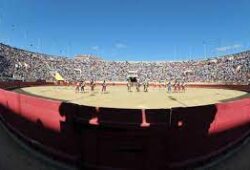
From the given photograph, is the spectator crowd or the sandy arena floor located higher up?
the spectator crowd

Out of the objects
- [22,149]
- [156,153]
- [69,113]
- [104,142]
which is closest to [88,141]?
[104,142]

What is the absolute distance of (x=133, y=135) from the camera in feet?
26.5

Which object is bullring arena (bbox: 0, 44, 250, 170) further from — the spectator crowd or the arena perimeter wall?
the spectator crowd

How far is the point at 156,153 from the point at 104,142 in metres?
1.40

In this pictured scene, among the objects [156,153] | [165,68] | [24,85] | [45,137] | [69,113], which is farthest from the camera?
[165,68]

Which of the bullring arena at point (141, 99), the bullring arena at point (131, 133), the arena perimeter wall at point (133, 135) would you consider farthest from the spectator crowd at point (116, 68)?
the arena perimeter wall at point (133, 135)

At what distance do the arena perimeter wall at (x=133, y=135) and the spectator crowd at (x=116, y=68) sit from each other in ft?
164

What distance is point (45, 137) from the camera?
→ 10602mm

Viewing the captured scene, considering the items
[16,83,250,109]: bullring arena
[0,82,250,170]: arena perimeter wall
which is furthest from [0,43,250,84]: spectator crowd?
[0,82,250,170]: arena perimeter wall

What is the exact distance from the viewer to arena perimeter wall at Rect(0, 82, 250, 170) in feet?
26.8

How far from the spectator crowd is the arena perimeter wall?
50.1 m

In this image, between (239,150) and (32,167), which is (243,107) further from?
(32,167)

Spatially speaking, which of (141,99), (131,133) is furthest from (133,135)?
(141,99)

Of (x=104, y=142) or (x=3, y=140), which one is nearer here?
(x=104, y=142)
